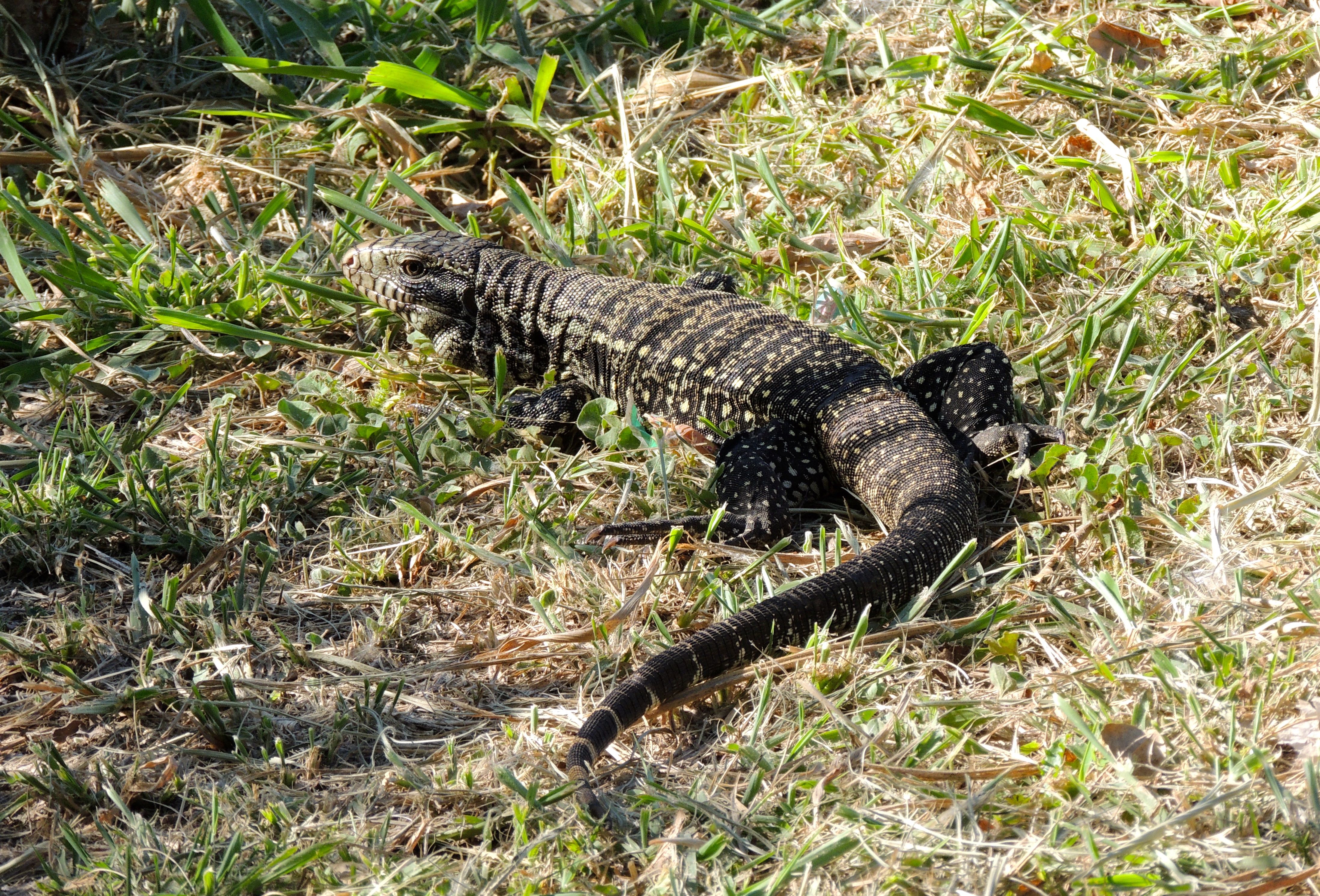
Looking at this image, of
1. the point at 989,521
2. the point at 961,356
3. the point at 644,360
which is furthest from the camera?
the point at 644,360

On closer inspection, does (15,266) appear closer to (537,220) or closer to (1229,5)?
(537,220)

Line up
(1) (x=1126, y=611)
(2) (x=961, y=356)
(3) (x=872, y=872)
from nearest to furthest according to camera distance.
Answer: (3) (x=872, y=872), (1) (x=1126, y=611), (2) (x=961, y=356)

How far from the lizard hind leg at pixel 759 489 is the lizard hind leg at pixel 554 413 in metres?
0.77

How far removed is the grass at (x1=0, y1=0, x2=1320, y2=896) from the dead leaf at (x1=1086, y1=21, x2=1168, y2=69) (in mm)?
139

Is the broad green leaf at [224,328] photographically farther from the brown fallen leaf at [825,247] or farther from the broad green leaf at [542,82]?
the brown fallen leaf at [825,247]

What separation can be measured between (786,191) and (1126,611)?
9.98ft

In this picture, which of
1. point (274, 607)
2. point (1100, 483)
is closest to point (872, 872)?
→ point (1100, 483)

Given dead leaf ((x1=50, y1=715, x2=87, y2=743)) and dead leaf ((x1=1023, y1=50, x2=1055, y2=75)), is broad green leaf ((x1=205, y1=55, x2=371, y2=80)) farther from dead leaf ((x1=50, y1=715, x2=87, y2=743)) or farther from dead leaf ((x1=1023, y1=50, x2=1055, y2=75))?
dead leaf ((x1=50, y1=715, x2=87, y2=743))

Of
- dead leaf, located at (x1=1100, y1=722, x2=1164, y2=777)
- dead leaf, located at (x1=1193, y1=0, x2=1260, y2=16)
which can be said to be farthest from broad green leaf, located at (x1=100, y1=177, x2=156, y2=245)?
dead leaf, located at (x1=1193, y1=0, x2=1260, y2=16)

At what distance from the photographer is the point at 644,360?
4918mm

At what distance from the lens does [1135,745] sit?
2705 millimetres

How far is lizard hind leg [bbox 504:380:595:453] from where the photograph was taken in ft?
15.7

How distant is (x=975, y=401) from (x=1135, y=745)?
185 cm

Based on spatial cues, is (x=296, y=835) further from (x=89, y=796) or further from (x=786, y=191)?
(x=786, y=191)
